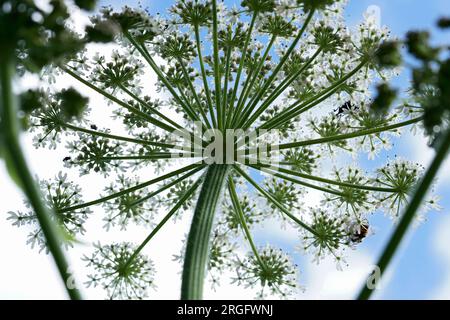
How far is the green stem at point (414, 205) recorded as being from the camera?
2852mm

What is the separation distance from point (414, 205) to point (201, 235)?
3576 mm

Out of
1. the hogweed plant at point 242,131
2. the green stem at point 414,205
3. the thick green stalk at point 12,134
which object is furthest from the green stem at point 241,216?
the thick green stalk at point 12,134

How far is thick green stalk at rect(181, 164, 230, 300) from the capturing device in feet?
18.6

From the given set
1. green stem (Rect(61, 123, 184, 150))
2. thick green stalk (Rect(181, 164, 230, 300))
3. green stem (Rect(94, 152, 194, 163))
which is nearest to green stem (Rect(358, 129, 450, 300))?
thick green stalk (Rect(181, 164, 230, 300))

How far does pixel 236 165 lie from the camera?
804cm

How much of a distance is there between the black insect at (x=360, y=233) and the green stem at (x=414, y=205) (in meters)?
6.11

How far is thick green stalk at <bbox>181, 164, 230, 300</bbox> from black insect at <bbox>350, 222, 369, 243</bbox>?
3.04 m

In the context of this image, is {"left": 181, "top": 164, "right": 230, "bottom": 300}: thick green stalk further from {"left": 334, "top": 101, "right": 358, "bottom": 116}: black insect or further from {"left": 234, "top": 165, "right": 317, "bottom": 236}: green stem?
{"left": 334, "top": 101, "right": 358, "bottom": 116}: black insect

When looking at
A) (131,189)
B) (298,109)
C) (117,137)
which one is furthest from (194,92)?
(131,189)

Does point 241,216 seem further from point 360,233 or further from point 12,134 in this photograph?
point 12,134

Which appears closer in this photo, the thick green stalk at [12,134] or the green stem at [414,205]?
the thick green stalk at [12,134]

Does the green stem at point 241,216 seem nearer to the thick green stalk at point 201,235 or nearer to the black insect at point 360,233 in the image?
the thick green stalk at point 201,235

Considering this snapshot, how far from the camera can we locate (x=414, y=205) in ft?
9.54

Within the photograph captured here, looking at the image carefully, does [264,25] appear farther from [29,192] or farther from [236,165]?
[29,192]
